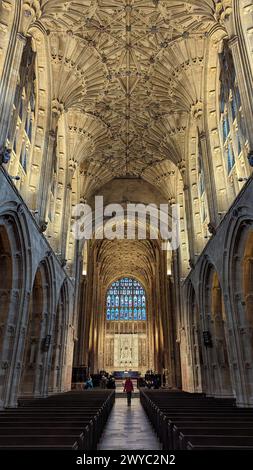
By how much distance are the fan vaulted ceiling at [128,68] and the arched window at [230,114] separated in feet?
5.98

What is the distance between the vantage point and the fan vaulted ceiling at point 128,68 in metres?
15.3

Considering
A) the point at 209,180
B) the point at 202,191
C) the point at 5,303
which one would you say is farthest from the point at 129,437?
the point at 202,191

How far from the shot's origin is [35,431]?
4570 mm

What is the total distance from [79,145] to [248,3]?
12631 mm

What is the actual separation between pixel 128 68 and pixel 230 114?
712cm

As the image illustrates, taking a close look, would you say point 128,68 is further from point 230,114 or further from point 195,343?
point 195,343

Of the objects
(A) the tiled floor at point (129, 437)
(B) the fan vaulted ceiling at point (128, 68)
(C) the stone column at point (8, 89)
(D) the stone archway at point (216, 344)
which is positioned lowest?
(A) the tiled floor at point (129, 437)

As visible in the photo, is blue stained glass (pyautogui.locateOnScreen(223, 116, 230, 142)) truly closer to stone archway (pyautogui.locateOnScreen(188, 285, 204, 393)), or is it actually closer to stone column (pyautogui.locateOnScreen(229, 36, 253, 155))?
stone column (pyautogui.locateOnScreen(229, 36, 253, 155))

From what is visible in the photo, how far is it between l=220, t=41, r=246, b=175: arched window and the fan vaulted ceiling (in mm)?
1823

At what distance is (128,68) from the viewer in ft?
60.8

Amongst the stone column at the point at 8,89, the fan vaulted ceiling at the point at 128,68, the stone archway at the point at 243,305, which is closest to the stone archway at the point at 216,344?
the stone archway at the point at 243,305

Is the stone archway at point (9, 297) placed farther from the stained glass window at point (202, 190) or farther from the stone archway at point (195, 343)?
the stained glass window at point (202, 190)

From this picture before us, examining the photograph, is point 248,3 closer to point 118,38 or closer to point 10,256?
point 118,38

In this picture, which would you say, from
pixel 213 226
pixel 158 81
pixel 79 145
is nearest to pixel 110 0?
pixel 158 81
